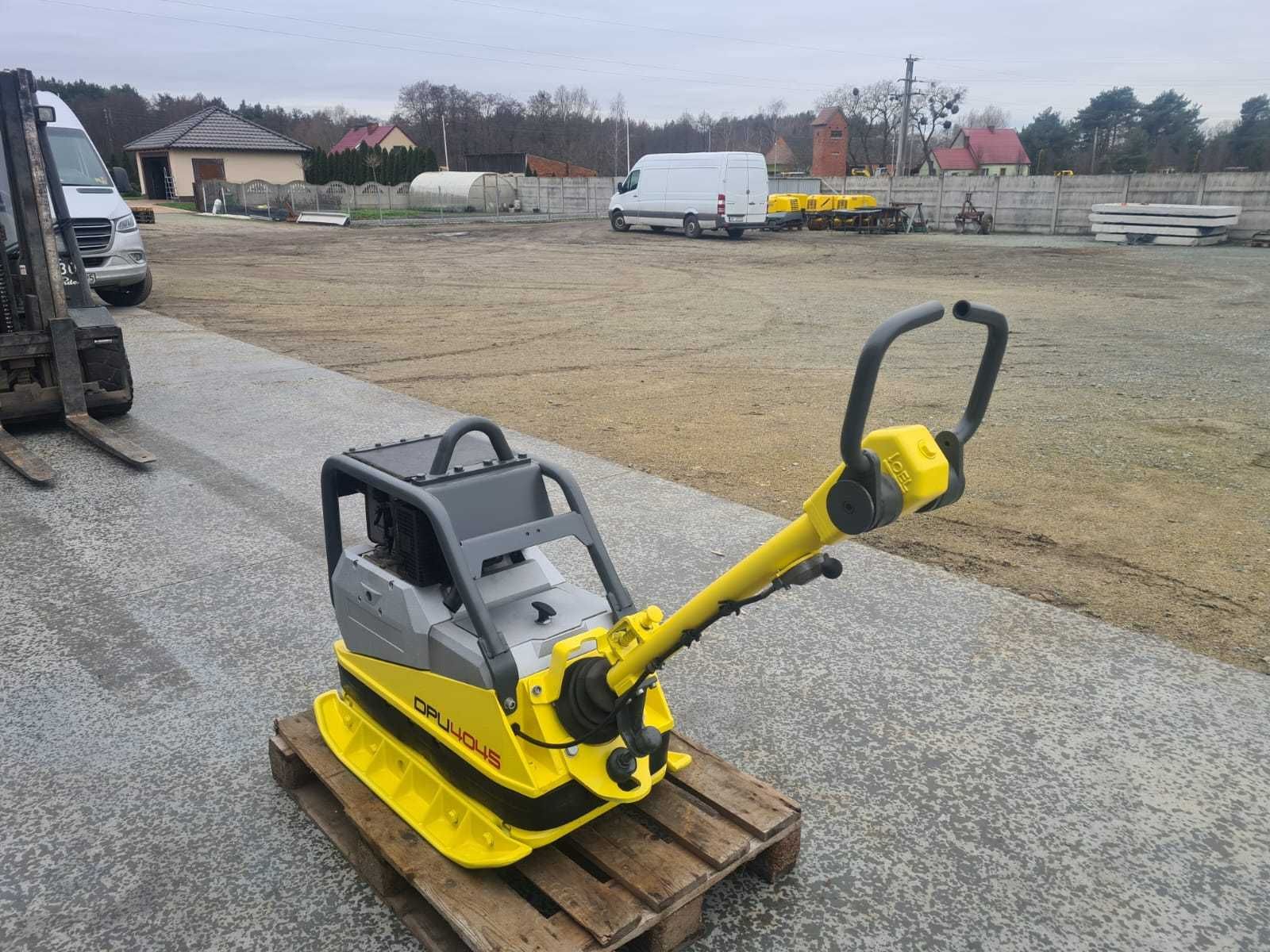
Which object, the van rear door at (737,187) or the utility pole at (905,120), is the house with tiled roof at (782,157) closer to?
the utility pole at (905,120)

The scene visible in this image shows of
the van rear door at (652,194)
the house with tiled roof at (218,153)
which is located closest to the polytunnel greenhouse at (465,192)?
the house with tiled roof at (218,153)

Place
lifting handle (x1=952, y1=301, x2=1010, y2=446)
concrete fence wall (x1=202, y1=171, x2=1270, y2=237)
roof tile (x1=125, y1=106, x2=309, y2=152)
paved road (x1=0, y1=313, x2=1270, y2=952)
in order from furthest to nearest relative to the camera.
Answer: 1. roof tile (x1=125, y1=106, x2=309, y2=152)
2. concrete fence wall (x1=202, y1=171, x2=1270, y2=237)
3. paved road (x1=0, y1=313, x2=1270, y2=952)
4. lifting handle (x1=952, y1=301, x2=1010, y2=446)

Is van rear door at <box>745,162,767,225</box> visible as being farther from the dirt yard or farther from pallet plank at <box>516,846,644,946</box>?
pallet plank at <box>516,846,644,946</box>

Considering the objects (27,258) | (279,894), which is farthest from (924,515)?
(27,258)

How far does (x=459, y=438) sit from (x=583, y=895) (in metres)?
1.36

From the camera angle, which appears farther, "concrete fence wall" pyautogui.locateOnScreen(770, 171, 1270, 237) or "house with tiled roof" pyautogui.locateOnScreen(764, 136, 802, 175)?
"house with tiled roof" pyautogui.locateOnScreen(764, 136, 802, 175)

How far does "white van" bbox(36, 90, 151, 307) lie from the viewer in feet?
40.4

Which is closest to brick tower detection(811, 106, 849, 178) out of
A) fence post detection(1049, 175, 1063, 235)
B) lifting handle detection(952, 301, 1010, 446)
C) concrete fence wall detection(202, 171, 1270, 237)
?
concrete fence wall detection(202, 171, 1270, 237)

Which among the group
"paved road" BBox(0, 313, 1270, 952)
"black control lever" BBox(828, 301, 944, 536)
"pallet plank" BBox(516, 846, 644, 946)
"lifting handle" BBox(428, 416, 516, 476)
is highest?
"black control lever" BBox(828, 301, 944, 536)

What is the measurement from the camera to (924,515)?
19.3 feet

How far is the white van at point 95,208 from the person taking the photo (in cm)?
1233

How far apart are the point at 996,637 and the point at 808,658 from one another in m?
0.94

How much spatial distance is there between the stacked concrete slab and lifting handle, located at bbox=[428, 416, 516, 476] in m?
30.4

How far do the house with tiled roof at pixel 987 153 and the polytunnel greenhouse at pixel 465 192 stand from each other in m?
50.8
